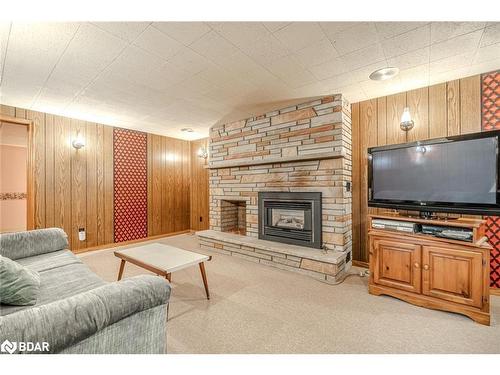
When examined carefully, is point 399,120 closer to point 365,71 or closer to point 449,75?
point 449,75

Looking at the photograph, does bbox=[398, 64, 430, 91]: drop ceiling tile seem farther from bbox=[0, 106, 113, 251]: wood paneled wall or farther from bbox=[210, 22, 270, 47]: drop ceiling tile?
bbox=[0, 106, 113, 251]: wood paneled wall

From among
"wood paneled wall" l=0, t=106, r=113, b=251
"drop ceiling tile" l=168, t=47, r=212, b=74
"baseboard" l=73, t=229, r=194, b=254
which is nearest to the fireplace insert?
"drop ceiling tile" l=168, t=47, r=212, b=74

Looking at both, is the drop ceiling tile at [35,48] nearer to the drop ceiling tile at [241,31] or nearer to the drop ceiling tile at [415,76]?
the drop ceiling tile at [241,31]

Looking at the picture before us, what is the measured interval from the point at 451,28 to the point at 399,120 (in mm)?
1232

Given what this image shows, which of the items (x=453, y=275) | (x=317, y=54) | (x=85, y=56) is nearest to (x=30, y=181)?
(x=85, y=56)

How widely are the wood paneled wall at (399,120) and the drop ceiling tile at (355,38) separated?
1290mm

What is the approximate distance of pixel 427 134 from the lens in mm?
2633

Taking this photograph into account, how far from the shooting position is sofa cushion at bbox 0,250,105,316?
56.7 inches

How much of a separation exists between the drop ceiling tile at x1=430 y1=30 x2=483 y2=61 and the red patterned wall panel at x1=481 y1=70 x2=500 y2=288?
0.64 metres

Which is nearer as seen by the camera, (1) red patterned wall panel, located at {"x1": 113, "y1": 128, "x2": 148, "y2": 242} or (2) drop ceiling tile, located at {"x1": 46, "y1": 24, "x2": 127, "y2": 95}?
(2) drop ceiling tile, located at {"x1": 46, "y1": 24, "x2": 127, "y2": 95}

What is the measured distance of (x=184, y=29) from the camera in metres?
1.67

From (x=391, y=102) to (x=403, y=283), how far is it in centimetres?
213

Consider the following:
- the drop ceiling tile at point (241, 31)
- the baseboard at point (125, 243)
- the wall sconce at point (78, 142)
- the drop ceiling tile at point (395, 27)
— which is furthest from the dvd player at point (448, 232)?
the wall sconce at point (78, 142)
